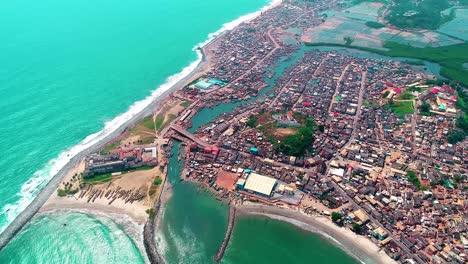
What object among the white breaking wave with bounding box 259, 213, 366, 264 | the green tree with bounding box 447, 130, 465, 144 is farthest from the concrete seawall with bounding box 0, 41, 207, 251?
the green tree with bounding box 447, 130, 465, 144

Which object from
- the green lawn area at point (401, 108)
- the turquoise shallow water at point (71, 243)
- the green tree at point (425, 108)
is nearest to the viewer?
the turquoise shallow water at point (71, 243)

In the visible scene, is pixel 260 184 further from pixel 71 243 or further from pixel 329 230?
pixel 71 243

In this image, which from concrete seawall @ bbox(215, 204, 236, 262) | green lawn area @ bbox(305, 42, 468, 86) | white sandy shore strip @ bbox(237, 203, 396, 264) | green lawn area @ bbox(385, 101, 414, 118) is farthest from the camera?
green lawn area @ bbox(305, 42, 468, 86)

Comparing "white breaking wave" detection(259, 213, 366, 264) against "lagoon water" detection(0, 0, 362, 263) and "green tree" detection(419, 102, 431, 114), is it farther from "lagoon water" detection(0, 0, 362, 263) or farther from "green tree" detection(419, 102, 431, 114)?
"green tree" detection(419, 102, 431, 114)

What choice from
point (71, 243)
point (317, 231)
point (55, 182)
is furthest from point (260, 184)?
point (55, 182)

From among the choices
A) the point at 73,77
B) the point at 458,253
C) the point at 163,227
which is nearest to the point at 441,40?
the point at 458,253

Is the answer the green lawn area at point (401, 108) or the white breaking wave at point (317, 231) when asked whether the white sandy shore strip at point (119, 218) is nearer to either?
the white breaking wave at point (317, 231)

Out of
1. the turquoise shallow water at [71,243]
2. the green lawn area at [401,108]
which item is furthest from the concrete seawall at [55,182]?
the green lawn area at [401,108]
